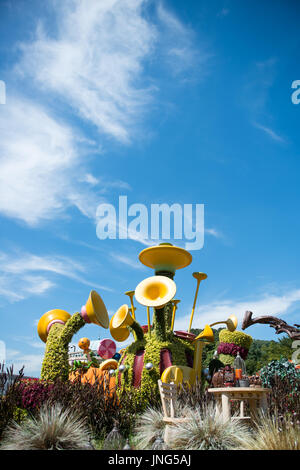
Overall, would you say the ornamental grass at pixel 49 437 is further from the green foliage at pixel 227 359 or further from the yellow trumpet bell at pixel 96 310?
the green foliage at pixel 227 359

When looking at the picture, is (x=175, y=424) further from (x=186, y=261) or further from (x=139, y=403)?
(x=186, y=261)

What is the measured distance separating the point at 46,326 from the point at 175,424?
5731mm

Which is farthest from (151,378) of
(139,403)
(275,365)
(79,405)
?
(275,365)

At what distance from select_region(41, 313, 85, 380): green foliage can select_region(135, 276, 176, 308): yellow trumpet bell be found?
1697 millimetres

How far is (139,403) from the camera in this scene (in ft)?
29.5

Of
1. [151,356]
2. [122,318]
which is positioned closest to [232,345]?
[151,356]

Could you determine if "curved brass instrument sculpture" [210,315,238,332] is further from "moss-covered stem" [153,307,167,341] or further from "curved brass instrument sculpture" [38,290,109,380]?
"curved brass instrument sculpture" [38,290,109,380]

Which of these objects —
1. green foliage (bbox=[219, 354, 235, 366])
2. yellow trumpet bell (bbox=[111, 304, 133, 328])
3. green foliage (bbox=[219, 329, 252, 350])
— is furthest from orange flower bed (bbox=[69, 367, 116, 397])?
green foliage (bbox=[219, 329, 252, 350])

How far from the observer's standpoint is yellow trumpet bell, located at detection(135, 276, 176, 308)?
32.3 feet

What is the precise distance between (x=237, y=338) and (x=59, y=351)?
7.85 meters

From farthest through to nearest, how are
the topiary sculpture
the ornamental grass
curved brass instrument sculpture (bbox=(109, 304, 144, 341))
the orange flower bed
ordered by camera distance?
the topiary sculpture, curved brass instrument sculpture (bbox=(109, 304, 144, 341)), the orange flower bed, the ornamental grass

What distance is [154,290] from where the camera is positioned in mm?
10164

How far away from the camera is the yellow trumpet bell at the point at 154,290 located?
9836 mm

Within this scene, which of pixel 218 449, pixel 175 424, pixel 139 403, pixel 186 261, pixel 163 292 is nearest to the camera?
pixel 218 449
